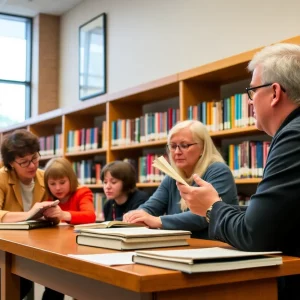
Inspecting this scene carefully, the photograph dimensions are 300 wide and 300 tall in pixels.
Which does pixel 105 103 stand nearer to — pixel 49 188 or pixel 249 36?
pixel 249 36

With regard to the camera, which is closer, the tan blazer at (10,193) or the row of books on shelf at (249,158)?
the tan blazer at (10,193)

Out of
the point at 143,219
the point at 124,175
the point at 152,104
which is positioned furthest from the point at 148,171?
the point at 143,219

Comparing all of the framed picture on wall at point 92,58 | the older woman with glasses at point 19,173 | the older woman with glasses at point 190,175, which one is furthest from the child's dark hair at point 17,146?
the framed picture on wall at point 92,58

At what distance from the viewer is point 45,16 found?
750cm

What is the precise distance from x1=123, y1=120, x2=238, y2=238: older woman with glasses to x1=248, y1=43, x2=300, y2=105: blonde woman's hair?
3.07 feet

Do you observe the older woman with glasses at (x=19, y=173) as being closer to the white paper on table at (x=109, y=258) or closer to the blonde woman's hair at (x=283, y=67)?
the white paper on table at (x=109, y=258)

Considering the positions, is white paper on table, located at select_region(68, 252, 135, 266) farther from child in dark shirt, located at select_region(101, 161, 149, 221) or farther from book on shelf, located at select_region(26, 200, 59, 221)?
child in dark shirt, located at select_region(101, 161, 149, 221)

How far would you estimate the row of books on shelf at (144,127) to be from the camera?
4.50 metres

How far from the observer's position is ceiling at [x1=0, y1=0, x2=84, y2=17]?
23.1ft

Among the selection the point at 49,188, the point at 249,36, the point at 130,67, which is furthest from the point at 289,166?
the point at 130,67

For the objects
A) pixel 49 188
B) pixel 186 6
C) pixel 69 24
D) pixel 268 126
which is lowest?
pixel 49 188

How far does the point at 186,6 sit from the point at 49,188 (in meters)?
2.81

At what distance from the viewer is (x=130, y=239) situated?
1478mm

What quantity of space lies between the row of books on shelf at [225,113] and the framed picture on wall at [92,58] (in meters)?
2.50
